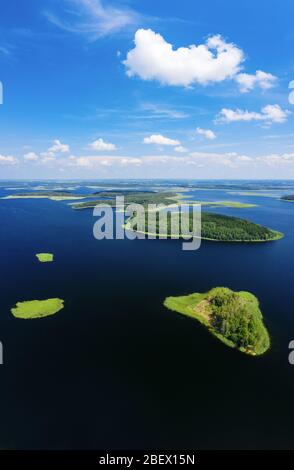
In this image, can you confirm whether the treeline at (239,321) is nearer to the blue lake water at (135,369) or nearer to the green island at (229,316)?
the green island at (229,316)

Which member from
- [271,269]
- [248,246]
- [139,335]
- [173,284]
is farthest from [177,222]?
[139,335]

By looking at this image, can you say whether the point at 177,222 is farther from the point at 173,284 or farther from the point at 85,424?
the point at 85,424

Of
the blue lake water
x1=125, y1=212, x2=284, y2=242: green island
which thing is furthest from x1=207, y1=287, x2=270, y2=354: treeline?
x1=125, y1=212, x2=284, y2=242: green island

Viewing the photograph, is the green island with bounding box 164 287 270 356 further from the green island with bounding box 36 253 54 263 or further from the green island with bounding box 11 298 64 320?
the green island with bounding box 36 253 54 263

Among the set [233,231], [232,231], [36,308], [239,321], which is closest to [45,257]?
[36,308]

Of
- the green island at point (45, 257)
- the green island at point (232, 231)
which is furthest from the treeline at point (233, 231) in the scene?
the green island at point (45, 257)

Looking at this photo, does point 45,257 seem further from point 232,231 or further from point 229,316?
point 232,231
